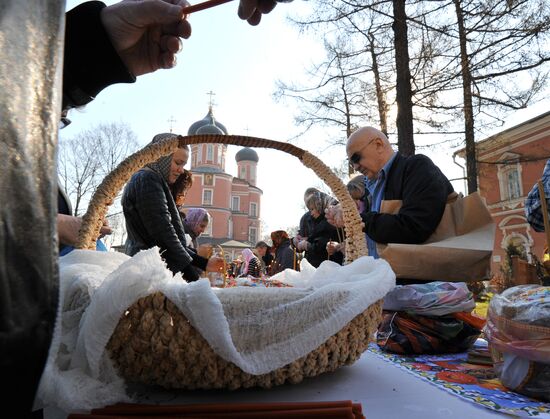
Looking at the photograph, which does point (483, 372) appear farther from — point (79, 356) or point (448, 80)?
point (448, 80)

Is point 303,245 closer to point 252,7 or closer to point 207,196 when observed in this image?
point 252,7

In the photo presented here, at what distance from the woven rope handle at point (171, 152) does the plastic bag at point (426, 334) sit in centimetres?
23

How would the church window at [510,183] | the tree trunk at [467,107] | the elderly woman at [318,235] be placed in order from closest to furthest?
the elderly woman at [318,235], the tree trunk at [467,107], the church window at [510,183]

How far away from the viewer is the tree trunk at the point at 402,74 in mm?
4852

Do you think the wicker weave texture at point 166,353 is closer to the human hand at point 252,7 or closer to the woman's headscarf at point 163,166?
the human hand at point 252,7

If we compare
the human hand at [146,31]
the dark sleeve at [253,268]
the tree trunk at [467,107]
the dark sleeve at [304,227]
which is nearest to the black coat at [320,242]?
the dark sleeve at [304,227]

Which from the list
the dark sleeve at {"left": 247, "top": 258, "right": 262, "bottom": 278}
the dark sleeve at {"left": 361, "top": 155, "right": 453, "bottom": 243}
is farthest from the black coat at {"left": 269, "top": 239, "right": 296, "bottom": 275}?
the dark sleeve at {"left": 361, "top": 155, "right": 453, "bottom": 243}

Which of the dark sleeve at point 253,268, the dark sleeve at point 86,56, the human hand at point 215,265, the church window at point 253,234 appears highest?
the church window at point 253,234

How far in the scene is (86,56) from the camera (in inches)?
29.1

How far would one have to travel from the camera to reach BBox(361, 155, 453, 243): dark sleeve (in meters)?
1.45

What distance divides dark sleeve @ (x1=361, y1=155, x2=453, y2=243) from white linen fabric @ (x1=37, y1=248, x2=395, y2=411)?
2.58 ft

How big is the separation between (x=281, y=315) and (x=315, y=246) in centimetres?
237

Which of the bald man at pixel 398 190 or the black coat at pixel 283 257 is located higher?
the bald man at pixel 398 190

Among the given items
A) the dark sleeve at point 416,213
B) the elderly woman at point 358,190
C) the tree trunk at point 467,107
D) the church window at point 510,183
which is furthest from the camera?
the church window at point 510,183
